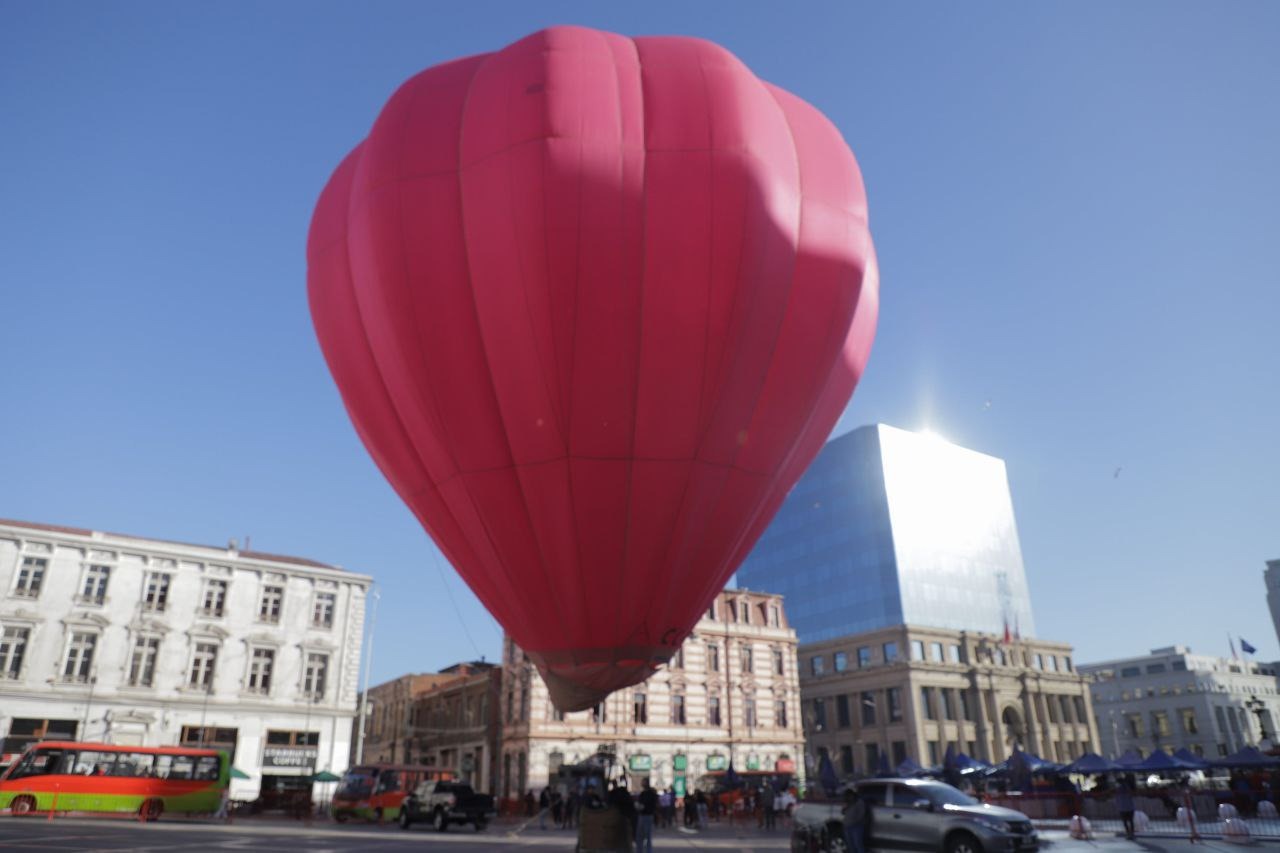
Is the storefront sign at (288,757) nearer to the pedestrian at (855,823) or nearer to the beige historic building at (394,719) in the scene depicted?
the beige historic building at (394,719)

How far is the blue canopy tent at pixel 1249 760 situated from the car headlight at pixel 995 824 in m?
20.7

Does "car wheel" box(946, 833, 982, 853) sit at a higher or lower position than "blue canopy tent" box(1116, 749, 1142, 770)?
lower

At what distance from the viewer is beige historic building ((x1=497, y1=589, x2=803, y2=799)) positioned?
4300 cm

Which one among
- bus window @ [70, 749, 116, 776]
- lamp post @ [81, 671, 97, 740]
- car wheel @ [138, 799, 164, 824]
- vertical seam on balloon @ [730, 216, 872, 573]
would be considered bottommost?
car wheel @ [138, 799, 164, 824]

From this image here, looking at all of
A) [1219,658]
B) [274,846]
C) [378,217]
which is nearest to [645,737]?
[274,846]

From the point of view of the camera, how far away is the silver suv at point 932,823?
1218 cm

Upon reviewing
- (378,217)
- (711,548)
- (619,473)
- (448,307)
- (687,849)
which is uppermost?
(378,217)

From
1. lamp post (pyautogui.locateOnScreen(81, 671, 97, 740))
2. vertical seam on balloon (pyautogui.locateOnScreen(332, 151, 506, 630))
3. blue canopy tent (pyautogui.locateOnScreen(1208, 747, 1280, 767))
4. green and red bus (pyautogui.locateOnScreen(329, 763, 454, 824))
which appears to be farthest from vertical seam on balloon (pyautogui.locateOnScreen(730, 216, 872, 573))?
lamp post (pyautogui.locateOnScreen(81, 671, 97, 740))

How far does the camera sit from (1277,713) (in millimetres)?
107250

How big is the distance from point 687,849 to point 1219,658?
12174cm

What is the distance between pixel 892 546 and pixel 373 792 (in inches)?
2360

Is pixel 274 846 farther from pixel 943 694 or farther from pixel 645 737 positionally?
pixel 943 694

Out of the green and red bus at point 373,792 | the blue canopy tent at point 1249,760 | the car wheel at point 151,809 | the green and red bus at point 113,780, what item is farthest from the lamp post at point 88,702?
the blue canopy tent at point 1249,760

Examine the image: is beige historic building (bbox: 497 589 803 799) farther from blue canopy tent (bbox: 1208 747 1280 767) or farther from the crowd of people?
blue canopy tent (bbox: 1208 747 1280 767)
